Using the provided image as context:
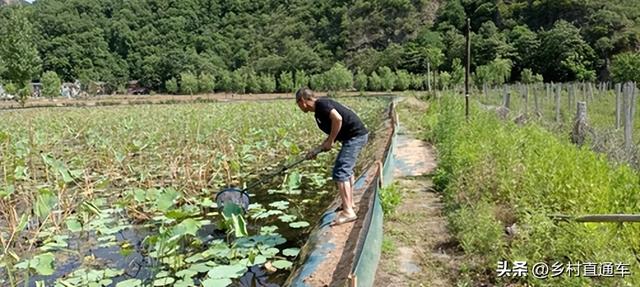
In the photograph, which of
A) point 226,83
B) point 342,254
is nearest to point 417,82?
point 226,83

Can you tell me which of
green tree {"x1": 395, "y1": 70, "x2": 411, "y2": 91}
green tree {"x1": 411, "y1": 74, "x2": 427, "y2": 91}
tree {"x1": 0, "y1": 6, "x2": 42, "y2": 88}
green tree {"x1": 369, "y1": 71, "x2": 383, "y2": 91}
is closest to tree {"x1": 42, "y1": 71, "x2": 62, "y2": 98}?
tree {"x1": 0, "y1": 6, "x2": 42, "y2": 88}

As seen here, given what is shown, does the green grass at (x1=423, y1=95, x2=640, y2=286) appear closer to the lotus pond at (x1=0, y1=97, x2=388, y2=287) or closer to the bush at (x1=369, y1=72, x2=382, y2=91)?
the lotus pond at (x1=0, y1=97, x2=388, y2=287)

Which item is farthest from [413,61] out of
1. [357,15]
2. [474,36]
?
[357,15]

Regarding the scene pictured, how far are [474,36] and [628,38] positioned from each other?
56.4ft

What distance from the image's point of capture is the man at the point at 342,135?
4825 millimetres

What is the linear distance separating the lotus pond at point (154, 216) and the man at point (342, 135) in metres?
0.90

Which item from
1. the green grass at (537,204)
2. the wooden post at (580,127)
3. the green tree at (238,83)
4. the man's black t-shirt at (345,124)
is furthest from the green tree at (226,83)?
the man's black t-shirt at (345,124)

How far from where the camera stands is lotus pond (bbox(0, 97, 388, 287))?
4598 mm

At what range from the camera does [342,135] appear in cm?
502

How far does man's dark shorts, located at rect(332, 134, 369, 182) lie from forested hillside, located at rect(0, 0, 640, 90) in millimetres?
42660

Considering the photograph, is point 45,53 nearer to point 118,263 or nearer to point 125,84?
point 125,84

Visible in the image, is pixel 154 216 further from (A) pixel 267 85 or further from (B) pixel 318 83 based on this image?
(A) pixel 267 85

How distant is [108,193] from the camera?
24.9ft

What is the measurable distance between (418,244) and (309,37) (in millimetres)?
80802
